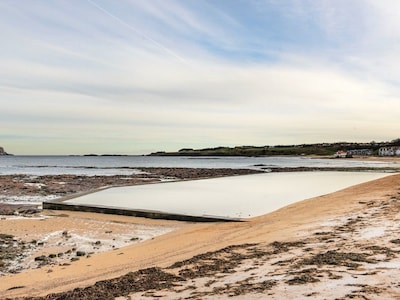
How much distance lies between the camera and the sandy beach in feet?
16.5

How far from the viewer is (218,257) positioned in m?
7.05

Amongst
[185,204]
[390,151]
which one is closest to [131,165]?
[185,204]

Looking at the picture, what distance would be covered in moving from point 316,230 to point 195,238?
9.37 ft

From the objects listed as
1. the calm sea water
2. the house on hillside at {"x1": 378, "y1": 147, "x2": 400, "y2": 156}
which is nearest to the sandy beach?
the calm sea water

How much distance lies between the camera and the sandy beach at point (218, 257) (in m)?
5.04

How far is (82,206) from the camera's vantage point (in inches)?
600

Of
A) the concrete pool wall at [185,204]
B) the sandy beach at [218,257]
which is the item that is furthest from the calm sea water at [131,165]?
the sandy beach at [218,257]

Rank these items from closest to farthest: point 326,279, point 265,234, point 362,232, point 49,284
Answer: point 326,279 → point 49,284 → point 362,232 → point 265,234

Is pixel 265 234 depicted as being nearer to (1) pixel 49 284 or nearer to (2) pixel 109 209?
(1) pixel 49 284

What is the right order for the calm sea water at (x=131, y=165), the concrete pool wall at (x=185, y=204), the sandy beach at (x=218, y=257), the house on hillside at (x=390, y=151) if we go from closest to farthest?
the sandy beach at (x=218, y=257), the concrete pool wall at (x=185, y=204), the calm sea water at (x=131, y=165), the house on hillside at (x=390, y=151)

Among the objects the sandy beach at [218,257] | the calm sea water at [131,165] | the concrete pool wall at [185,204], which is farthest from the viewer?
the calm sea water at [131,165]

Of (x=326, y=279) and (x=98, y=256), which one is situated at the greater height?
(x=326, y=279)

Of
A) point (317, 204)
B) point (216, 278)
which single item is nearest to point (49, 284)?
point (216, 278)

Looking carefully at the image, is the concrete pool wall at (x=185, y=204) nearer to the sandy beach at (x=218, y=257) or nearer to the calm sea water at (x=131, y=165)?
the sandy beach at (x=218, y=257)
